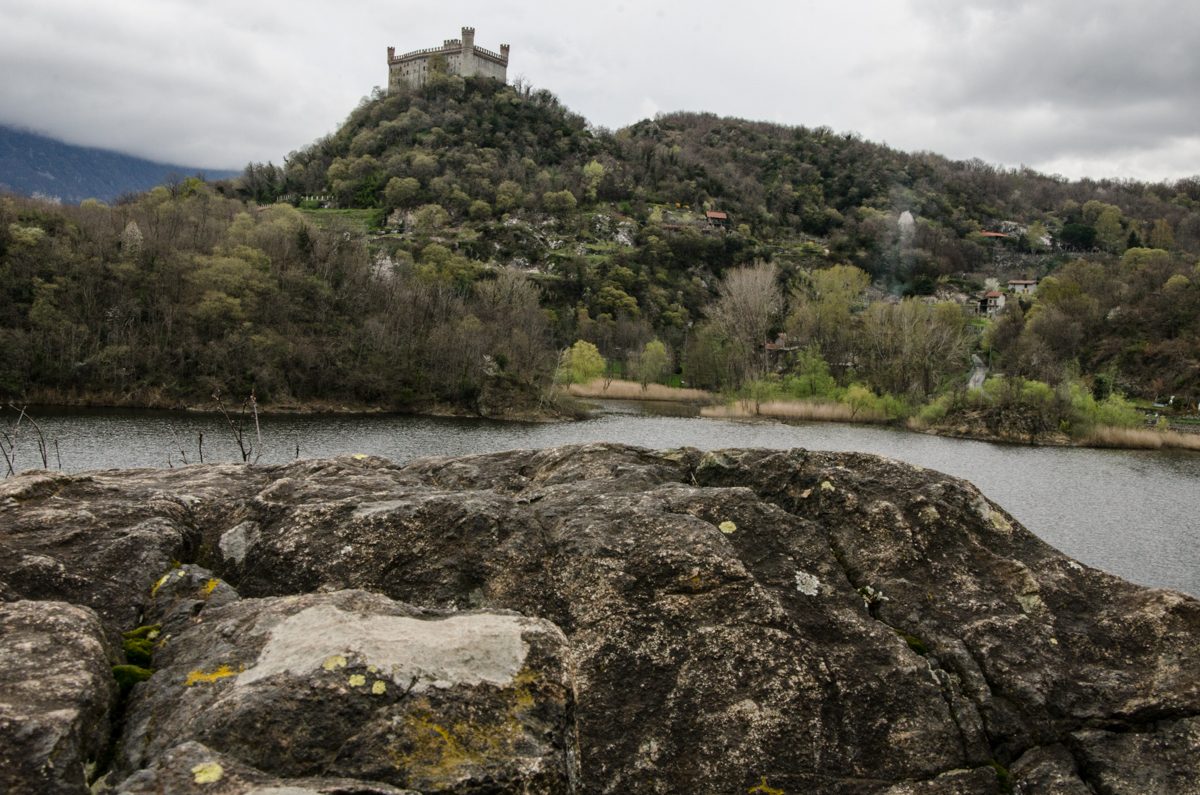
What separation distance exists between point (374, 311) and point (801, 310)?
4874 cm

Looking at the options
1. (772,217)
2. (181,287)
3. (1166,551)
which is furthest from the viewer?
(772,217)

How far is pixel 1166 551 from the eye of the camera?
22781 millimetres

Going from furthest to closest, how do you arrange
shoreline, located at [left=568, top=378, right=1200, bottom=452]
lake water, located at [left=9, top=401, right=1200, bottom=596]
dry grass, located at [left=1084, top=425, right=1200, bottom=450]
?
shoreline, located at [left=568, top=378, right=1200, bottom=452] → dry grass, located at [left=1084, top=425, right=1200, bottom=450] → lake water, located at [left=9, top=401, right=1200, bottom=596]

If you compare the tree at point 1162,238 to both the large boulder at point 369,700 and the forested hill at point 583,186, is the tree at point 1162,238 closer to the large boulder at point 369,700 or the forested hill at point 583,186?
the forested hill at point 583,186

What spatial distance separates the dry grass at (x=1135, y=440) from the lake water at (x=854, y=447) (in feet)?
8.30

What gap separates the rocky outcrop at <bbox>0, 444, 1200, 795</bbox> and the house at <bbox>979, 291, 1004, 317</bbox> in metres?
145

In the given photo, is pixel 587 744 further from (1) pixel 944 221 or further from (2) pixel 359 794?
(1) pixel 944 221

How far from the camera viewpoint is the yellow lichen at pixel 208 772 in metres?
2.59

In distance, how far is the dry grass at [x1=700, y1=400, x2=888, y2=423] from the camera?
2505 inches

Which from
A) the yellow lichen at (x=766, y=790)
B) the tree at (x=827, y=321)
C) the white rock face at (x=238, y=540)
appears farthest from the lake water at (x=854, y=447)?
the yellow lichen at (x=766, y=790)

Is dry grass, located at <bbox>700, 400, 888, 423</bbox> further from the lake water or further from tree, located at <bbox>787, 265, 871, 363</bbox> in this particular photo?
tree, located at <bbox>787, 265, 871, 363</bbox>

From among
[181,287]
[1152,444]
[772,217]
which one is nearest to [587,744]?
[1152,444]

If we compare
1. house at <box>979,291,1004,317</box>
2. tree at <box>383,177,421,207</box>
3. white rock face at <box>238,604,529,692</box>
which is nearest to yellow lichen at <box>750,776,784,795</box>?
white rock face at <box>238,604,529,692</box>

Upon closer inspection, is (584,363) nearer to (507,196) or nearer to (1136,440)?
(1136,440)
